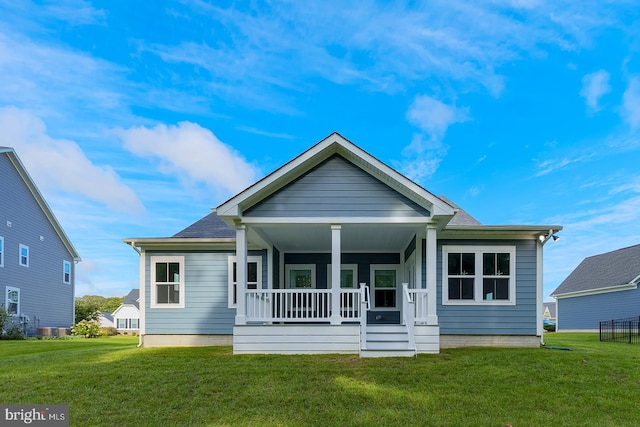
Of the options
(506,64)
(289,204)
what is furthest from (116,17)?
(506,64)

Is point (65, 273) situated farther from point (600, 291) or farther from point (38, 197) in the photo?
point (600, 291)

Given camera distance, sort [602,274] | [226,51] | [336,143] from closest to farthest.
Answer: [336,143]
[226,51]
[602,274]

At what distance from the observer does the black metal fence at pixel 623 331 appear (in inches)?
737

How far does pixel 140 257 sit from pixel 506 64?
1348 cm

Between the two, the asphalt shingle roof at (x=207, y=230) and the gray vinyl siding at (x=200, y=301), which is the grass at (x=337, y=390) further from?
the asphalt shingle roof at (x=207, y=230)

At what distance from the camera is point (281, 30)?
1495 cm

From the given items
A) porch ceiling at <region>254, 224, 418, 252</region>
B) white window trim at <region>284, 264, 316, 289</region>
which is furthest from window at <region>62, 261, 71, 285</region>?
porch ceiling at <region>254, 224, 418, 252</region>

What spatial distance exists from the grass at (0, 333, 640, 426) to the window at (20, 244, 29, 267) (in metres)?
14.6

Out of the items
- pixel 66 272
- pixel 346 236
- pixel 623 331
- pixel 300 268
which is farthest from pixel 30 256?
pixel 623 331

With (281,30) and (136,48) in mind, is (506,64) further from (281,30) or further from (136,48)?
(136,48)

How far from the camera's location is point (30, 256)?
22.6 m

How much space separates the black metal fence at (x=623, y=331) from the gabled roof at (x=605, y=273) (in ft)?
6.80

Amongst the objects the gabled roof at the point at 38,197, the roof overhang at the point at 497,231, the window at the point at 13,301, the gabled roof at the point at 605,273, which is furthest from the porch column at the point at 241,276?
the gabled roof at the point at 605,273

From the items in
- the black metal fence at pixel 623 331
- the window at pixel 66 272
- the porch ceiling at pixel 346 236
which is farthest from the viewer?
the window at pixel 66 272
